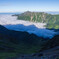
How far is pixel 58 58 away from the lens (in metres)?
65.8

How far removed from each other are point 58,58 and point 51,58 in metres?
5.12

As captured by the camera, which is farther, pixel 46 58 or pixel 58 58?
pixel 46 58

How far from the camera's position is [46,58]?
72500 mm

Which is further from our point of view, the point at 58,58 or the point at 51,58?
the point at 51,58

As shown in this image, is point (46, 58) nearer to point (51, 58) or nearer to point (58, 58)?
point (51, 58)

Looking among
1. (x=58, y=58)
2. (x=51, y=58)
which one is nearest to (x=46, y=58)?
(x=51, y=58)

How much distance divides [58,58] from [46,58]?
7.97 metres

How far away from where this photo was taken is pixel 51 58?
70.3 meters

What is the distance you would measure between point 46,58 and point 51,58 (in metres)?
2.92
